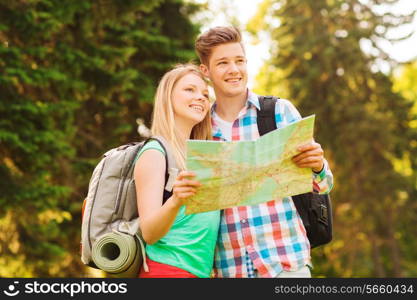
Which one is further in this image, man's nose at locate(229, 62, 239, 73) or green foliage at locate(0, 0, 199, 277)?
green foliage at locate(0, 0, 199, 277)

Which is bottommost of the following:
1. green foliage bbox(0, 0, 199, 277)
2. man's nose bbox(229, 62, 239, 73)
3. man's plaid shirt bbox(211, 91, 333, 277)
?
man's plaid shirt bbox(211, 91, 333, 277)

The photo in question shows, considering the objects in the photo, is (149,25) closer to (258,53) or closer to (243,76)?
(243,76)

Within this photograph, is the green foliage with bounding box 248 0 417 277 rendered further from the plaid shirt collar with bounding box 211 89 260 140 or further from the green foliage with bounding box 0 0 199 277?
the plaid shirt collar with bounding box 211 89 260 140

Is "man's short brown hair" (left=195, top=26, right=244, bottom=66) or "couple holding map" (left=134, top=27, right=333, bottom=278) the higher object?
"man's short brown hair" (left=195, top=26, right=244, bottom=66)

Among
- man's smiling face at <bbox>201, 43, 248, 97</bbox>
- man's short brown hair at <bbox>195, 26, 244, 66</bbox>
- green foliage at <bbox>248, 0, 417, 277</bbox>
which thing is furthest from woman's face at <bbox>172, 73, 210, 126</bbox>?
green foliage at <bbox>248, 0, 417, 277</bbox>

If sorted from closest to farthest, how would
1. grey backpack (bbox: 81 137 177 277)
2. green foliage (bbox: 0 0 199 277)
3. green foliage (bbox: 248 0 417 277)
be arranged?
grey backpack (bbox: 81 137 177 277) < green foliage (bbox: 0 0 199 277) < green foliage (bbox: 248 0 417 277)

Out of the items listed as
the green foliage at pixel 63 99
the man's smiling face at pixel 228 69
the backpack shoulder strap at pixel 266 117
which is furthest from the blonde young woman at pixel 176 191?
the green foliage at pixel 63 99

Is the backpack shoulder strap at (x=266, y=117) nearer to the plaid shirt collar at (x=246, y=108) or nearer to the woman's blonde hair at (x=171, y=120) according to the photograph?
the plaid shirt collar at (x=246, y=108)

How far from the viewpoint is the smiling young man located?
11.4ft

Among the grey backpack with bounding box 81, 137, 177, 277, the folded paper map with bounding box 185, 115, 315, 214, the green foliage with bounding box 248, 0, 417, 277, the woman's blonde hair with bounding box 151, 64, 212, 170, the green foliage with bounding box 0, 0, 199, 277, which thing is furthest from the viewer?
the green foliage with bounding box 248, 0, 417, 277

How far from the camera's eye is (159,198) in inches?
123

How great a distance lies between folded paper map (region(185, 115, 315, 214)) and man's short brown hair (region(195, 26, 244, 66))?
39.1 inches

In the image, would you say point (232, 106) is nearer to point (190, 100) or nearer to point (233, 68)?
point (233, 68)

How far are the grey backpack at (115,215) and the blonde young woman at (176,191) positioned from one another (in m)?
0.08
